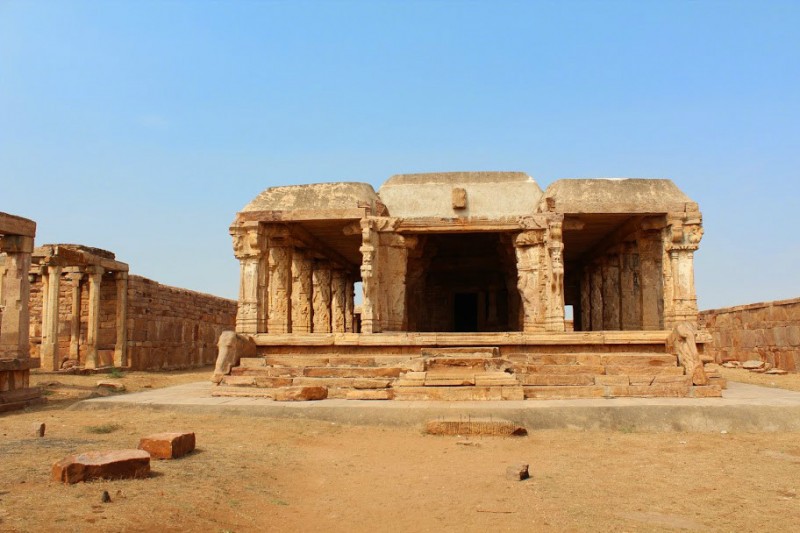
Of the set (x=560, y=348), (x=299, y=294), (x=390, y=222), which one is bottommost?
(x=560, y=348)

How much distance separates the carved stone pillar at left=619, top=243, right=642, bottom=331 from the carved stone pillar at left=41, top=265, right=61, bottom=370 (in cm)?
1471

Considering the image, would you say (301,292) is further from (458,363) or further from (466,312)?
(466,312)

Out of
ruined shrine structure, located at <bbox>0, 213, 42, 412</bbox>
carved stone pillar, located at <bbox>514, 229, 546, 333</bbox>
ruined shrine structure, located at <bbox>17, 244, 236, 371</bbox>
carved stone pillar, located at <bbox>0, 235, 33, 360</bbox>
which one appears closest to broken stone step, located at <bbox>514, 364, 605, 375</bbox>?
carved stone pillar, located at <bbox>514, 229, 546, 333</bbox>

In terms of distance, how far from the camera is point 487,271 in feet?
70.8

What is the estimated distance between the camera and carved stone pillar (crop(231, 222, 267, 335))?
12680 millimetres

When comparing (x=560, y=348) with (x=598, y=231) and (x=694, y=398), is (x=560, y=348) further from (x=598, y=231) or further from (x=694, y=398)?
(x=598, y=231)

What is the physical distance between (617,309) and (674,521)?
41.1ft

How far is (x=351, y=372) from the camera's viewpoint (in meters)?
10.3

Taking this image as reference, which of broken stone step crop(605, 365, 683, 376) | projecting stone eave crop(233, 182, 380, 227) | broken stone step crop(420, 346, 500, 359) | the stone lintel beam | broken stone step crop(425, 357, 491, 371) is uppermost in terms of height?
projecting stone eave crop(233, 182, 380, 227)

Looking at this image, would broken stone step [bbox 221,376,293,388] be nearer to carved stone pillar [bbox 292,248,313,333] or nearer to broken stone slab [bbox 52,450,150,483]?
broken stone slab [bbox 52,450,150,483]

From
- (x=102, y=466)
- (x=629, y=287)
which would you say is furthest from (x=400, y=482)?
(x=629, y=287)

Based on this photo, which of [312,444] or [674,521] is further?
[312,444]

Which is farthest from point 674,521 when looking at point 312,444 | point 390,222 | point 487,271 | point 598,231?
point 487,271

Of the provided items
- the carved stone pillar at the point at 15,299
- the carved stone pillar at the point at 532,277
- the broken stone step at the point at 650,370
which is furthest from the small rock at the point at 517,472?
the carved stone pillar at the point at 15,299
